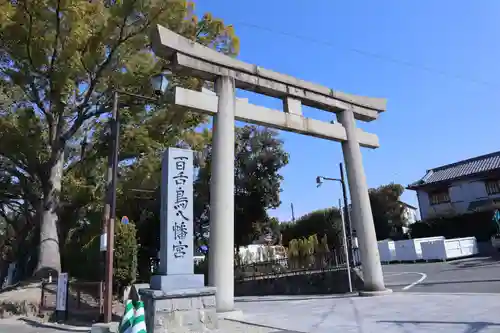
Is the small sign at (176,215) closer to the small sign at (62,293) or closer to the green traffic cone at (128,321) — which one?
the green traffic cone at (128,321)

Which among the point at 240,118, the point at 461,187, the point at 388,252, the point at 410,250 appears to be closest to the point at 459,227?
the point at 461,187

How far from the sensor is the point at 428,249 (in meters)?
23.6

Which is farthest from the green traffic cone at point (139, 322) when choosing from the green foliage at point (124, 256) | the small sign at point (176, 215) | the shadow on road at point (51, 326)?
the green foliage at point (124, 256)

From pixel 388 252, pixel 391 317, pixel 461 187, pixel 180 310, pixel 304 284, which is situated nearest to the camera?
pixel 180 310

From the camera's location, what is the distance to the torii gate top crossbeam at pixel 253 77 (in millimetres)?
9273

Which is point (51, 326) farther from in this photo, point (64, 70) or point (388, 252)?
point (388, 252)

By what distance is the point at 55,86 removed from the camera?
13.4 meters

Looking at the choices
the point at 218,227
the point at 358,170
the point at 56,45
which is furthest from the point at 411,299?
the point at 56,45

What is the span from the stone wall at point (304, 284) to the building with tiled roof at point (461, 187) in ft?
63.2

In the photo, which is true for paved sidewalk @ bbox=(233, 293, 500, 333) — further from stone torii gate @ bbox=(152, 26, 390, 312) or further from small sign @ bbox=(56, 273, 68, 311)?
small sign @ bbox=(56, 273, 68, 311)

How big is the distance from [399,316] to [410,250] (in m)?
18.8

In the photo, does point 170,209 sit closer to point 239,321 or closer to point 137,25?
point 239,321

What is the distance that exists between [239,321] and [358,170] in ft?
23.0

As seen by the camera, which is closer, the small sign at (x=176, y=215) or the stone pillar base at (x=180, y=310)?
the stone pillar base at (x=180, y=310)
